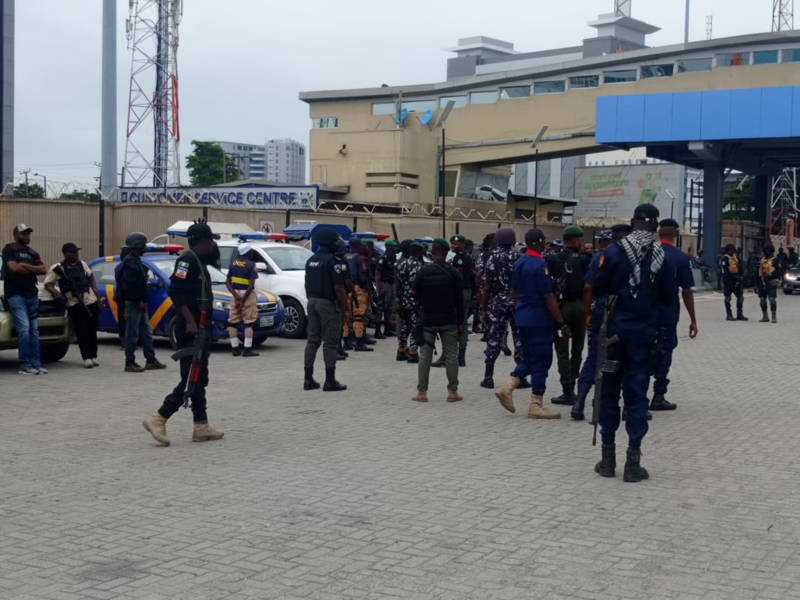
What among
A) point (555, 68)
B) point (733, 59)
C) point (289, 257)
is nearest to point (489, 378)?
point (289, 257)

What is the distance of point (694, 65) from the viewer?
57.7 meters

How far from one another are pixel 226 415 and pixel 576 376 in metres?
3.80

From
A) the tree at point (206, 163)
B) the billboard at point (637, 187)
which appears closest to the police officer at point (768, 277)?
the billboard at point (637, 187)

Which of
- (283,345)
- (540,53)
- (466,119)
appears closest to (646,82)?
(466,119)

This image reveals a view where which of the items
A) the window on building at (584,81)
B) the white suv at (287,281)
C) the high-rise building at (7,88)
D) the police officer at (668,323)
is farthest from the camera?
the high-rise building at (7,88)

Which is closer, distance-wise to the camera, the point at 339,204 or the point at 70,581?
the point at 70,581

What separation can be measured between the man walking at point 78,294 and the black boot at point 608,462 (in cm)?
884

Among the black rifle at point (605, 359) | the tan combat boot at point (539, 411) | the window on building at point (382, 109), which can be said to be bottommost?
the tan combat boot at point (539, 411)

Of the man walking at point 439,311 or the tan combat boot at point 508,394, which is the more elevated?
the man walking at point 439,311

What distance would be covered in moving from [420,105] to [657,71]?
14.8m

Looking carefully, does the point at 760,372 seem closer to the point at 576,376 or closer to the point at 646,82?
the point at 576,376

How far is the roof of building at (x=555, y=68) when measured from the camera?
55.4 meters

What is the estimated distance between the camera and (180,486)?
7.59 metres

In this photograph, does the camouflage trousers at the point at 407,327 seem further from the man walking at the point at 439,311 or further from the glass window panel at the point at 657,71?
the glass window panel at the point at 657,71
